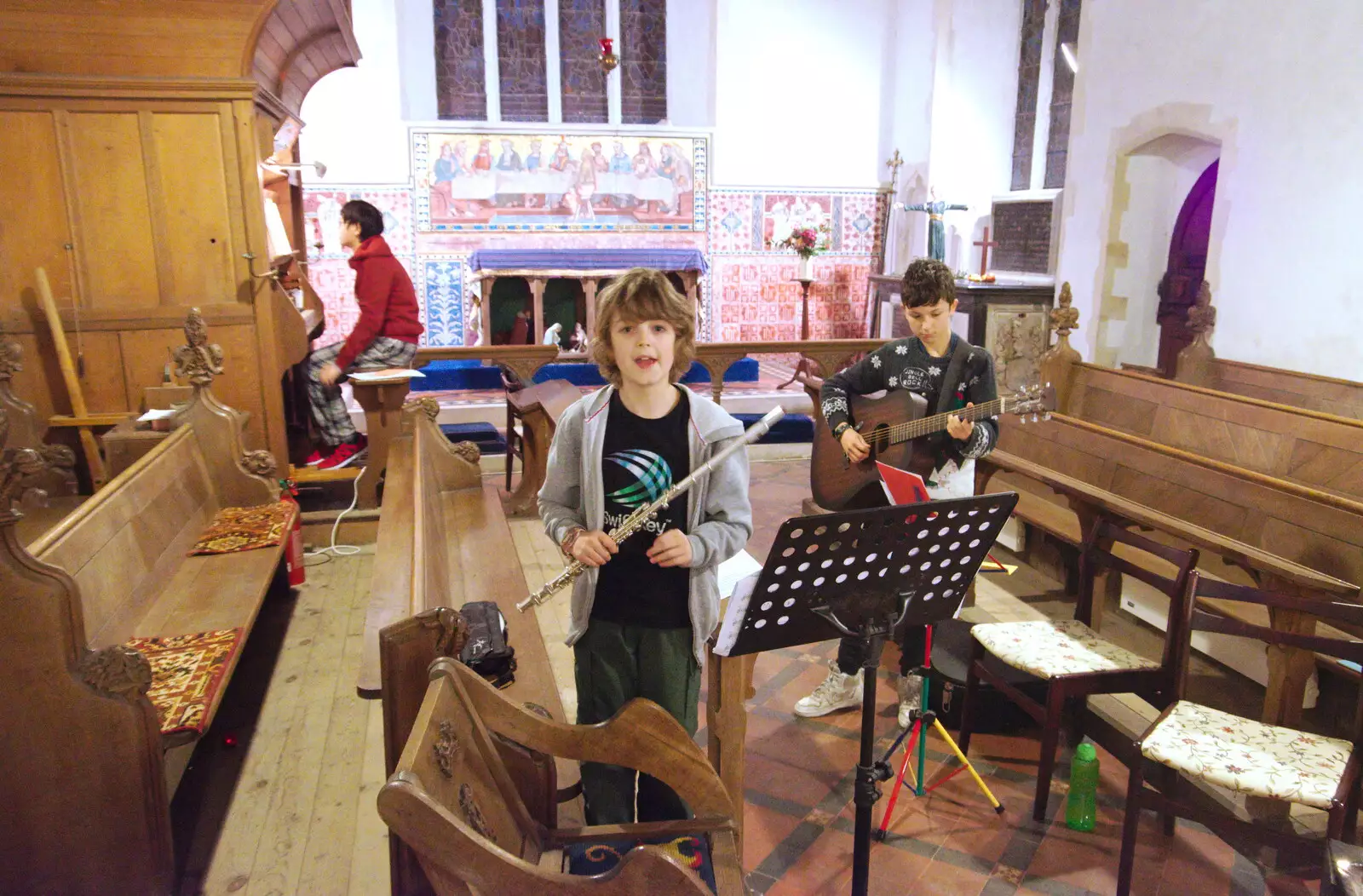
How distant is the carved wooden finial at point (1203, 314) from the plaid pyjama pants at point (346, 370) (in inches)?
197

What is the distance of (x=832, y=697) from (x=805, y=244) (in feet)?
28.0

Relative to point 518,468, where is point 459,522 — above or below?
above

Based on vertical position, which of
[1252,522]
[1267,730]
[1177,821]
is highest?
[1252,522]

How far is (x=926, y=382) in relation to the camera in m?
3.42

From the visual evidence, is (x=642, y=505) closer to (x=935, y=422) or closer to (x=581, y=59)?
(x=935, y=422)

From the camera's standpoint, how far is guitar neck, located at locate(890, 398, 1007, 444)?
3.27 metres

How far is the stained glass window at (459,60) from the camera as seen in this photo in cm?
1120

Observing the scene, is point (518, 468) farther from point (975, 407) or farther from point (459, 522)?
point (975, 407)

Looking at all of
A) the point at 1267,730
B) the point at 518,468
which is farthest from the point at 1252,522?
the point at 518,468

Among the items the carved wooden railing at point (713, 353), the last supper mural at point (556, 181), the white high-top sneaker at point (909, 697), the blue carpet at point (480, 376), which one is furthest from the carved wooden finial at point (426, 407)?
the last supper mural at point (556, 181)

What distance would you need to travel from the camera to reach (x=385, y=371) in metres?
5.43

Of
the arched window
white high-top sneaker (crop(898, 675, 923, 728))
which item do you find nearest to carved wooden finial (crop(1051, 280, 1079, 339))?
white high-top sneaker (crop(898, 675, 923, 728))

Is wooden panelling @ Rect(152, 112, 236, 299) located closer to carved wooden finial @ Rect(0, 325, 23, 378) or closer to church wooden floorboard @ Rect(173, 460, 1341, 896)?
carved wooden finial @ Rect(0, 325, 23, 378)

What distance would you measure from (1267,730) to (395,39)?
10.8 m
